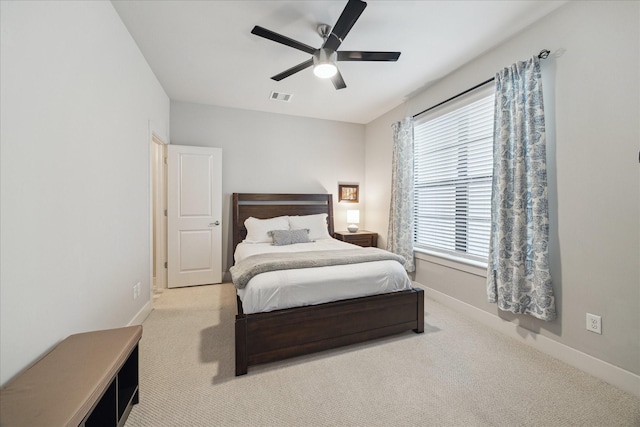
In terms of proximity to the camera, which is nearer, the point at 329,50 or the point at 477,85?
the point at 329,50

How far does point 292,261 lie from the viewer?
→ 7.32ft

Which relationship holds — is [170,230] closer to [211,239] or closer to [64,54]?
[211,239]

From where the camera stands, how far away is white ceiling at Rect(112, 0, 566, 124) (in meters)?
2.07

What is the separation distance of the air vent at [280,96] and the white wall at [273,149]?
0.60 m

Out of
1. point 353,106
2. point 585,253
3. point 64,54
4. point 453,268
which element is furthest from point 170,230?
point 585,253

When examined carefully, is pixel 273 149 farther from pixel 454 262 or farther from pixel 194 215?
pixel 454 262

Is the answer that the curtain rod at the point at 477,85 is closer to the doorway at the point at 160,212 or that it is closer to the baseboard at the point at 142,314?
the doorway at the point at 160,212

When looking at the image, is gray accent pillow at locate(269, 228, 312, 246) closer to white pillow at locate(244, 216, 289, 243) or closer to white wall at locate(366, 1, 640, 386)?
white pillow at locate(244, 216, 289, 243)

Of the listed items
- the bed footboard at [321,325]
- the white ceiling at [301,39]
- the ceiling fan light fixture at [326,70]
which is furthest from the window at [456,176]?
the ceiling fan light fixture at [326,70]

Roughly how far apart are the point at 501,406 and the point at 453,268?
5.35ft

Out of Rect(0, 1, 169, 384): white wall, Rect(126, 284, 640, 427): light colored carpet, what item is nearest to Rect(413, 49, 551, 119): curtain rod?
Rect(126, 284, 640, 427): light colored carpet

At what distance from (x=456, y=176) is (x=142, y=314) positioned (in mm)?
3724

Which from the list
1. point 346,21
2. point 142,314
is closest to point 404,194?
point 346,21

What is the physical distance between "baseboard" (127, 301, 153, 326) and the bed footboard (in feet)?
3.97
